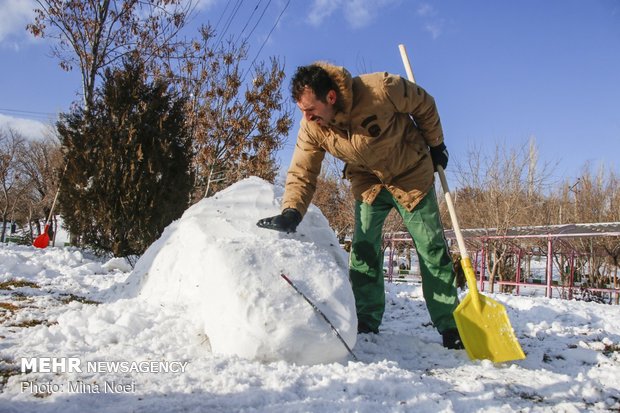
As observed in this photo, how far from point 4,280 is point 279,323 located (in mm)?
3421

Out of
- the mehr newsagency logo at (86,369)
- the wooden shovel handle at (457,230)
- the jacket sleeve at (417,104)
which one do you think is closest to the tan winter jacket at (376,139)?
the jacket sleeve at (417,104)

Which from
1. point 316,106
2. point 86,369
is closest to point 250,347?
point 86,369

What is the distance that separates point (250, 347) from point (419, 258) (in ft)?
4.88

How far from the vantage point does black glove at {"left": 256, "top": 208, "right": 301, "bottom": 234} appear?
270 cm

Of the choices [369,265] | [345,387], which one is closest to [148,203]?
[369,265]

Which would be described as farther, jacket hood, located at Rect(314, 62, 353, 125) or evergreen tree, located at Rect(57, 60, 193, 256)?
evergreen tree, located at Rect(57, 60, 193, 256)

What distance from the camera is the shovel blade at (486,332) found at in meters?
2.51

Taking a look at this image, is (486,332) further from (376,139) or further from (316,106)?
(316,106)

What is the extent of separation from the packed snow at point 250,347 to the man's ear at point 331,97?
2.94 ft

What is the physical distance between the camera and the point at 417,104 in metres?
2.87

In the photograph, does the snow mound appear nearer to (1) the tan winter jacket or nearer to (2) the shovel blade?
(1) the tan winter jacket

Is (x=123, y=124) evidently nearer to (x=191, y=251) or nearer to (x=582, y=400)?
(x=191, y=251)

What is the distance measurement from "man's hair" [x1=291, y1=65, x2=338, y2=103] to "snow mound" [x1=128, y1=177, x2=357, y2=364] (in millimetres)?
915

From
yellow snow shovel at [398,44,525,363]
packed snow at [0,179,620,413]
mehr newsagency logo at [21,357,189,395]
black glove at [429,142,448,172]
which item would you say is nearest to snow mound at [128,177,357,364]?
packed snow at [0,179,620,413]
